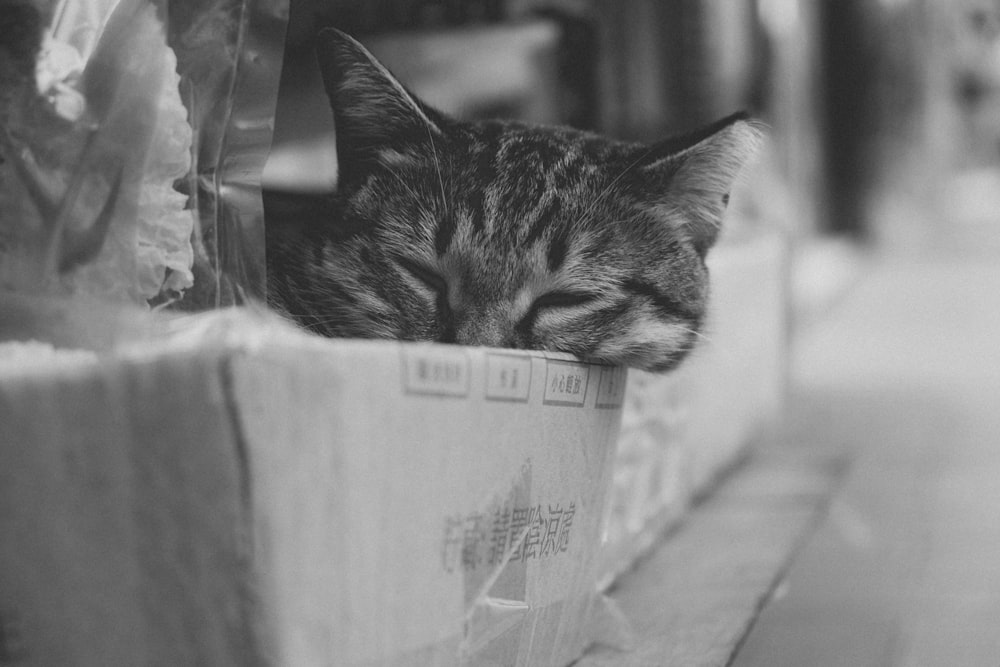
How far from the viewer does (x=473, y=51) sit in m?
1.75

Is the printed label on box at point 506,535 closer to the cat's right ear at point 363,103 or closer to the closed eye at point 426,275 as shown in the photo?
the closed eye at point 426,275

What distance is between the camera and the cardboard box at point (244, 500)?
435mm

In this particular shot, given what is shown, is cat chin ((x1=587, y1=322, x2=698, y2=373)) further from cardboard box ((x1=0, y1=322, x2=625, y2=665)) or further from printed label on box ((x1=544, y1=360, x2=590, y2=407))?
cardboard box ((x1=0, y1=322, x2=625, y2=665))

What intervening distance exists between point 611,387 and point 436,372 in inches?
10.0

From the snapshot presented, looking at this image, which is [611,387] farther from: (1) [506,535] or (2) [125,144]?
(2) [125,144]

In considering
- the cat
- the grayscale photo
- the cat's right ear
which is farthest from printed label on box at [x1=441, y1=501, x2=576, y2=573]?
the cat's right ear

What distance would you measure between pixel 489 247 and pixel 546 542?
0.77 feet

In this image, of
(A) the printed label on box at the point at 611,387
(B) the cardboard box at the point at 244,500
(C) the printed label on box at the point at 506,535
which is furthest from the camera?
(A) the printed label on box at the point at 611,387

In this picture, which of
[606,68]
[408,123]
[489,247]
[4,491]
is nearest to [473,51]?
[606,68]

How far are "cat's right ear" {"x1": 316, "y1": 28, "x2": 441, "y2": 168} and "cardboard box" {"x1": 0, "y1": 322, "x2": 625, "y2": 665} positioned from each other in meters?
0.32

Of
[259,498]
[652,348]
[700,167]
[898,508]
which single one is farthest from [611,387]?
[898,508]

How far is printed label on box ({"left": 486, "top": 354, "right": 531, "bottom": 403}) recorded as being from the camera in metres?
0.56

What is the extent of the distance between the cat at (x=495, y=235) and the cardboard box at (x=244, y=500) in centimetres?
20

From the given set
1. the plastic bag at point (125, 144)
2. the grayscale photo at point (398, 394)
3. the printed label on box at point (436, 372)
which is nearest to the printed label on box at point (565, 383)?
the grayscale photo at point (398, 394)
